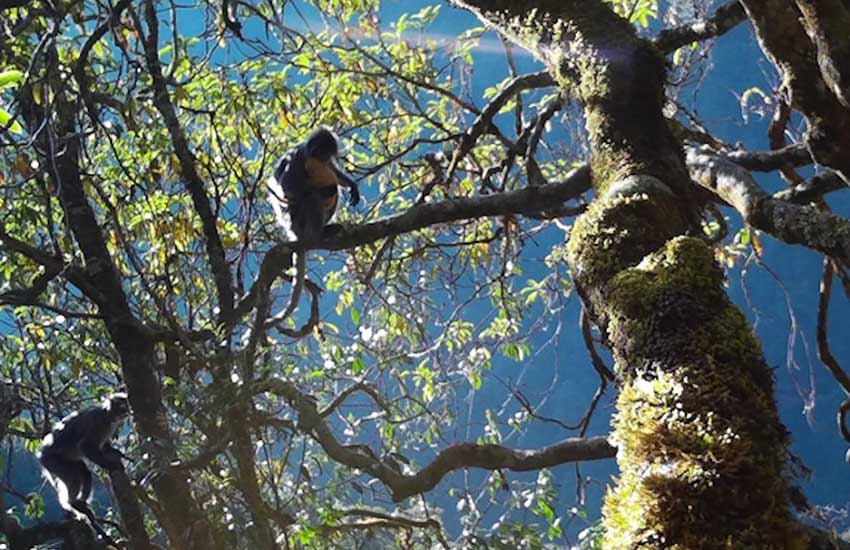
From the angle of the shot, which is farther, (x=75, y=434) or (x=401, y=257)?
(x=75, y=434)

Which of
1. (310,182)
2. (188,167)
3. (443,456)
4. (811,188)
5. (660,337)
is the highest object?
(310,182)

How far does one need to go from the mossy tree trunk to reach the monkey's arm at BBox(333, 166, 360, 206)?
2701 mm

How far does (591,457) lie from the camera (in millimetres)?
2850

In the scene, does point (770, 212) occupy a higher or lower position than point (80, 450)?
lower

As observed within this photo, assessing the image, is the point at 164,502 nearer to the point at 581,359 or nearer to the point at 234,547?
the point at 234,547

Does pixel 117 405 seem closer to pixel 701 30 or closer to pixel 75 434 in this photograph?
pixel 75 434

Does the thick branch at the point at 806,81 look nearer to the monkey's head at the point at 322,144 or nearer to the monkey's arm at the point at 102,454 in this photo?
the monkey's head at the point at 322,144

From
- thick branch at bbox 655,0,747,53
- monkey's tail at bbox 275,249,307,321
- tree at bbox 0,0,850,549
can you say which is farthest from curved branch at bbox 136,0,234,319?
thick branch at bbox 655,0,747,53

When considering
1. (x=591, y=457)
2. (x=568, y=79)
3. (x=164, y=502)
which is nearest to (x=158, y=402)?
(x=164, y=502)

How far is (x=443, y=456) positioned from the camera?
9.72ft

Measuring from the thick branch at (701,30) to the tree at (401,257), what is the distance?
0.01m

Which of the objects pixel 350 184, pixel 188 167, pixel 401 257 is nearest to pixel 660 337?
pixel 401 257

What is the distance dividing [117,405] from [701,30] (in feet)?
10.7

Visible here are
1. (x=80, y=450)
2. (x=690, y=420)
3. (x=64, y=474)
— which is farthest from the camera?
(x=64, y=474)
